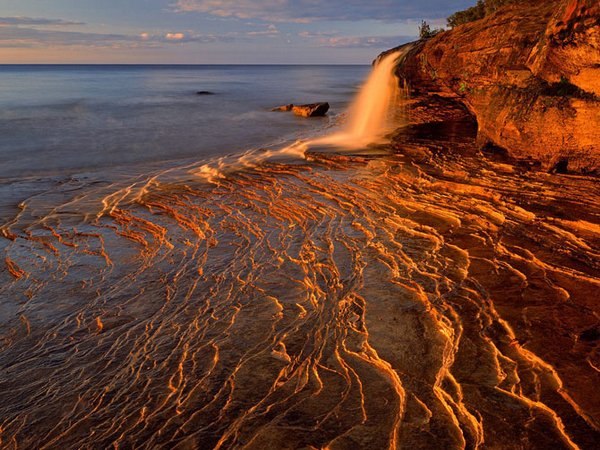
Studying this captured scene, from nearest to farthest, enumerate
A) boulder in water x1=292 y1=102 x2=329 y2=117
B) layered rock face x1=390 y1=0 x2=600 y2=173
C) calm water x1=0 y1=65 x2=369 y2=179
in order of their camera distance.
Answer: layered rock face x1=390 y1=0 x2=600 y2=173
calm water x1=0 y1=65 x2=369 y2=179
boulder in water x1=292 y1=102 x2=329 y2=117

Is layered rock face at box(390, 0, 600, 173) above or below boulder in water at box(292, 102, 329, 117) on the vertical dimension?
above

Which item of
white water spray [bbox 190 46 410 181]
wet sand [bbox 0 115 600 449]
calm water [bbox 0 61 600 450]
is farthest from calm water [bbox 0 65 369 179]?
wet sand [bbox 0 115 600 449]

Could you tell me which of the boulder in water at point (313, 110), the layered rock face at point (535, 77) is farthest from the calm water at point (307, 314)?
the boulder in water at point (313, 110)

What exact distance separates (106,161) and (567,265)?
13.2m

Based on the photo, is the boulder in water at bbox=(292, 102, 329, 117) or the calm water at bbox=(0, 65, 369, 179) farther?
the boulder in water at bbox=(292, 102, 329, 117)

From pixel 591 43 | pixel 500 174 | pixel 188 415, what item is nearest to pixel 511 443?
pixel 188 415

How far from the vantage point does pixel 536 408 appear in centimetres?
338

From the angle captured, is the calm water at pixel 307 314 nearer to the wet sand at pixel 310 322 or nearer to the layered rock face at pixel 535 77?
the wet sand at pixel 310 322

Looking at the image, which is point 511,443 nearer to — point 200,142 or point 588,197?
point 588,197

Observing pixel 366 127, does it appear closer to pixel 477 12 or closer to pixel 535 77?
pixel 477 12

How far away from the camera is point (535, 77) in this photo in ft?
33.6

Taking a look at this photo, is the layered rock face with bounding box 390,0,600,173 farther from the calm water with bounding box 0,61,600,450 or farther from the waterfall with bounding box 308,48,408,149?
the waterfall with bounding box 308,48,408,149

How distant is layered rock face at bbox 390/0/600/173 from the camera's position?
857cm

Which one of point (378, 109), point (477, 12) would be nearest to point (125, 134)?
point (378, 109)
